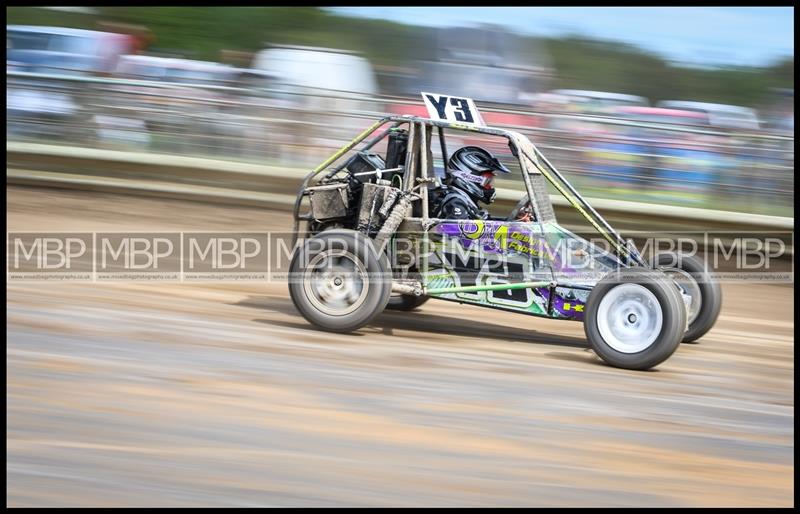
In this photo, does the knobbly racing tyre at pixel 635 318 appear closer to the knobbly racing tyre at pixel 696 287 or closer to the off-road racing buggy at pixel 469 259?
the off-road racing buggy at pixel 469 259

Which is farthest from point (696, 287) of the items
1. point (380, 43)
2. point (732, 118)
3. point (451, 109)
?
point (380, 43)

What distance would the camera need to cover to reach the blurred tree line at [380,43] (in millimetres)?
20594

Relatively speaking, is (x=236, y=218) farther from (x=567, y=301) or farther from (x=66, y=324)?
(x=567, y=301)

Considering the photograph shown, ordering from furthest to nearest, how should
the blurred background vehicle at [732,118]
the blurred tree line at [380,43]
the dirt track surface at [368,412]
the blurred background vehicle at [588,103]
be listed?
1. the blurred tree line at [380,43]
2. the blurred background vehicle at [588,103]
3. the blurred background vehicle at [732,118]
4. the dirt track surface at [368,412]

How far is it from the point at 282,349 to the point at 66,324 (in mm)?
1672

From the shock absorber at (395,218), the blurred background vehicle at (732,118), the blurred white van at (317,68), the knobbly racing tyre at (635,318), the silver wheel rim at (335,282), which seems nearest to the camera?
the knobbly racing tyre at (635,318)

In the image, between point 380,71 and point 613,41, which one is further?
point 613,41

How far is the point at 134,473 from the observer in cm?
418

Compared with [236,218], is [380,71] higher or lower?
higher

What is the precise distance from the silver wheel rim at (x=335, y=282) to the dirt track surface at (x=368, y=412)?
0.27m

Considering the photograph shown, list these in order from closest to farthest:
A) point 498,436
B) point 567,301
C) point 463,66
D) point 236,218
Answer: point 498,436, point 567,301, point 236,218, point 463,66

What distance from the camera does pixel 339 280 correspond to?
6980 millimetres

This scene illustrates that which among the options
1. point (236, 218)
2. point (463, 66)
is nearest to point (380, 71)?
point (463, 66)

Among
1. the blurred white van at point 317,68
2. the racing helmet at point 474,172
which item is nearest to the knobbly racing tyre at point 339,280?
the racing helmet at point 474,172
